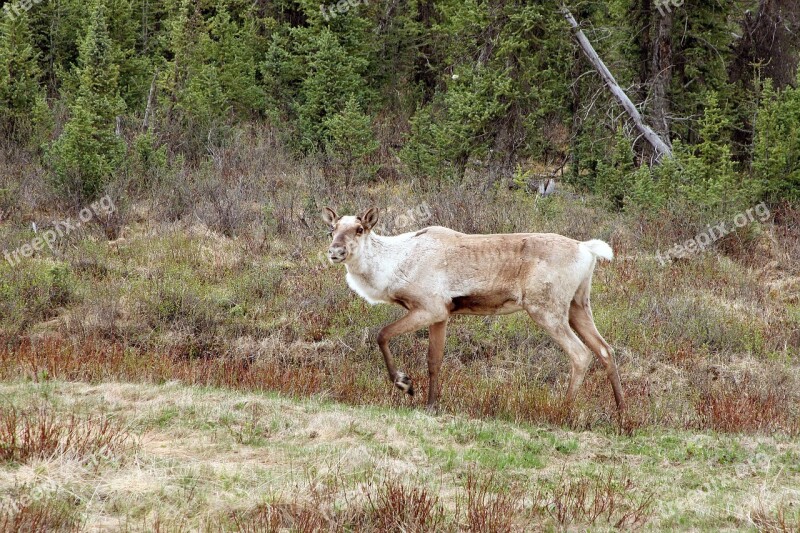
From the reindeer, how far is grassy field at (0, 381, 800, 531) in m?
1.11

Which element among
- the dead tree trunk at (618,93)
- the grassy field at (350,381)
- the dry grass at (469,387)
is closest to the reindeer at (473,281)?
the dry grass at (469,387)

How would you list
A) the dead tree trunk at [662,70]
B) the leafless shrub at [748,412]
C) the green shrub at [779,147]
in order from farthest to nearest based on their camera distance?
the dead tree trunk at [662,70], the green shrub at [779,147], the leafless shrub at [748,412]

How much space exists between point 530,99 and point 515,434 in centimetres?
1213

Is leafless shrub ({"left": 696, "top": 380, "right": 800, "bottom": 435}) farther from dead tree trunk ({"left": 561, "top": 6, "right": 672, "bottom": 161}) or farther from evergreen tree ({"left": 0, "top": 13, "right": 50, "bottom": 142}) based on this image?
evergreen tree ({"left": 0, "top": 13, "right": 50, "bottom": 142})

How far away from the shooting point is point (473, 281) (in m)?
8.95

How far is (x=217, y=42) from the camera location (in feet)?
68.0

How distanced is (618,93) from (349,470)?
14.2m

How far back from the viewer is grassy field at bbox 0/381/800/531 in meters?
5.18

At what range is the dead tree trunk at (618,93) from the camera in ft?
58.2

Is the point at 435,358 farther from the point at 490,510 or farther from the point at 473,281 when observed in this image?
the point at 490,510

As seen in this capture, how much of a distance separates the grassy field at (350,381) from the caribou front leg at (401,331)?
1.01ft

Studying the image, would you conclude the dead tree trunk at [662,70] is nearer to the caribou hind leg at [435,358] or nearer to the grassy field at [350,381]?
the grassy field at [350,381]

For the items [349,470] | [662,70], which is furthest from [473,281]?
[662,70]

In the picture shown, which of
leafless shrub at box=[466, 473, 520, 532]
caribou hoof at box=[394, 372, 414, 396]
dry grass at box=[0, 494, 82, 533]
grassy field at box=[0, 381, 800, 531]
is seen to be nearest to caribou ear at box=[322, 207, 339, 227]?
caribou hoof at box=[394, 372, 414, 396]
